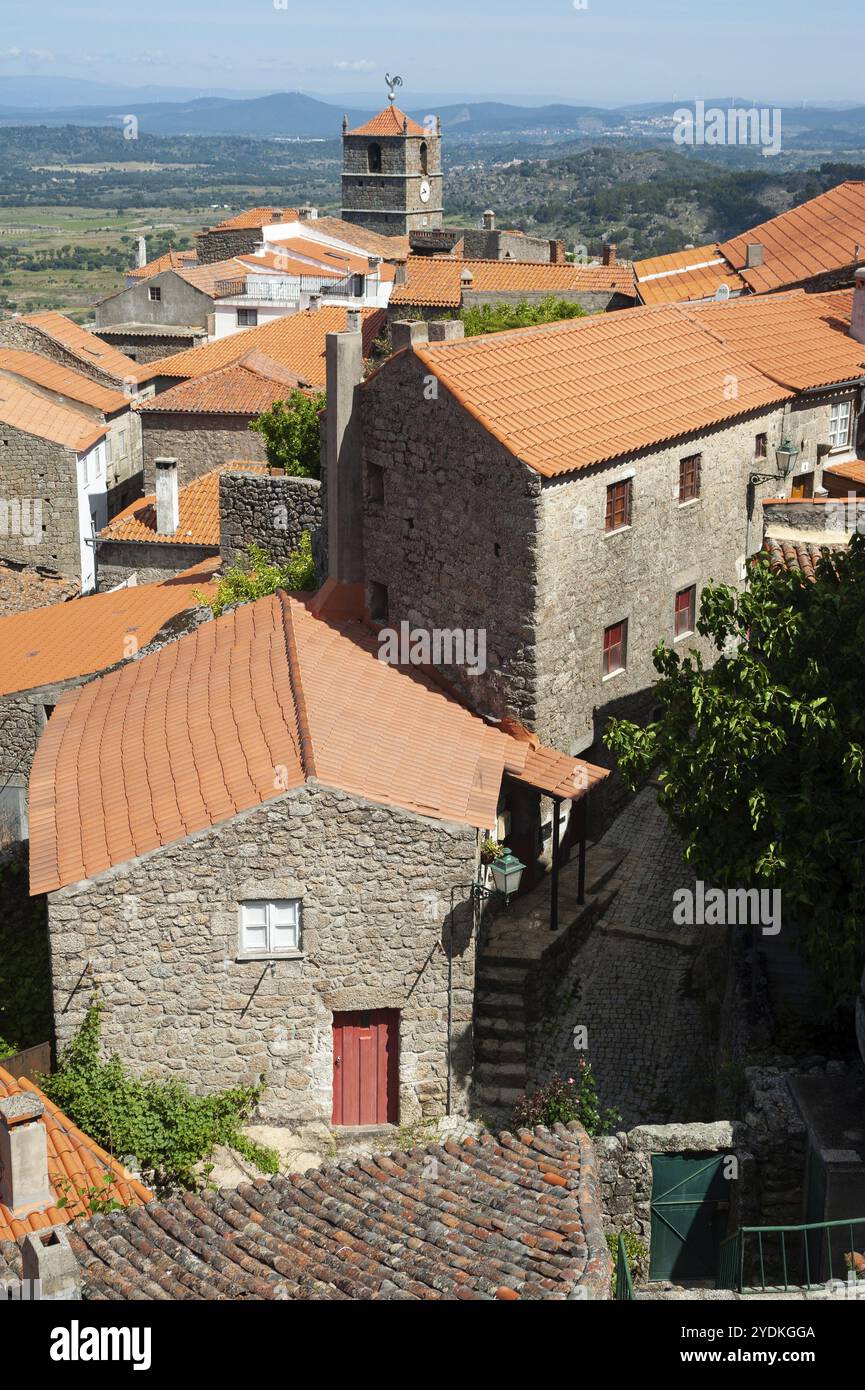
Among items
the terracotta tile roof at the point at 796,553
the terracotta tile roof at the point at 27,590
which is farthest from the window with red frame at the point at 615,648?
the terracotta tile roof at the point at 27,590

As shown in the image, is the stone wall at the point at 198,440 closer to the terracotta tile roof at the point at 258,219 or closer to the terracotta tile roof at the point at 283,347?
the terracotta tile roof at the point at 283,347

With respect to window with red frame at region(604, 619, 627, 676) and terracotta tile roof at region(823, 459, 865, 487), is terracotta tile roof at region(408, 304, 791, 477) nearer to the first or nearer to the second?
terracotta tile roof at region(823, 459, 865, 487)

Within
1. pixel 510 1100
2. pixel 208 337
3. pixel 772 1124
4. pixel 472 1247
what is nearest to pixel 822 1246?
pixel 772 1124

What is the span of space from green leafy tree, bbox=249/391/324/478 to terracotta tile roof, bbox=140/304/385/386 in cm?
1405

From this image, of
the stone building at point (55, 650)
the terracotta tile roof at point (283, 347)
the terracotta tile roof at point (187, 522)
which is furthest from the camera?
the terracotta tile roof at point (283, 347)

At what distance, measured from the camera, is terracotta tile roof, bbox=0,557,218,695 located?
31750 mm

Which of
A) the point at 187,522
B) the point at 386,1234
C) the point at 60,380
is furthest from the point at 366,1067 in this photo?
the point at 60,380

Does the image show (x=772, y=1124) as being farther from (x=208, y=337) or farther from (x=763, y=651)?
(x=208, y=337)

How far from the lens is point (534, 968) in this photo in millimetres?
23156

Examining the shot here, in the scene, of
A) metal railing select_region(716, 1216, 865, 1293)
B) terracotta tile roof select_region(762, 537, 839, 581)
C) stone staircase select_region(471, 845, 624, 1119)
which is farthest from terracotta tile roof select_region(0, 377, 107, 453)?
metal railing select_region(716, 1216, 865, 1293)

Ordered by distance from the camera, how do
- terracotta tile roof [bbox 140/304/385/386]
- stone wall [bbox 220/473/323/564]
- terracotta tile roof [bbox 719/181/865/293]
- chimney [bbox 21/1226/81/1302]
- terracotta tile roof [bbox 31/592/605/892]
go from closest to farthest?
chimney [bbox 21/1226/81/1302]
terracotta tile roof [bbox 31/592/605/892]
stone wall [bbox 220/473/323/564]
terracotta tile roof [bbox 719/181/865/293]
terracotta tile roof [bbox 140/304/385/386]

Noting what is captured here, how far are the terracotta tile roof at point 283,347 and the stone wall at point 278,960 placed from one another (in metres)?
32.7

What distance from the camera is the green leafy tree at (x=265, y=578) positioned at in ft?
105

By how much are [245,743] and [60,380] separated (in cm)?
3753
